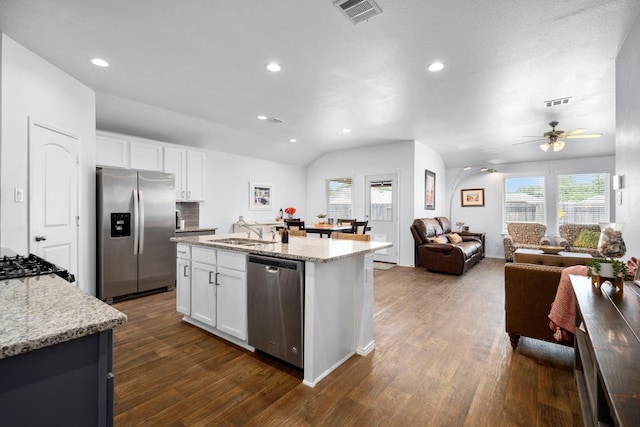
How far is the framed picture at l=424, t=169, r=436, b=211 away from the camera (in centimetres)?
683

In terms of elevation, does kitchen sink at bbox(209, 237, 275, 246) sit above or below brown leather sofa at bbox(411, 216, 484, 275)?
above

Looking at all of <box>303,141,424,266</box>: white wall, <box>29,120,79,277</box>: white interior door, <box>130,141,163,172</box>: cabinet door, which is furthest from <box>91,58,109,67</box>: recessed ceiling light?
<box>303,141,424,266</box>: white wall

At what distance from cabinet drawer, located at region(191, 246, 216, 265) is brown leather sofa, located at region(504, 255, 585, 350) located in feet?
8.61

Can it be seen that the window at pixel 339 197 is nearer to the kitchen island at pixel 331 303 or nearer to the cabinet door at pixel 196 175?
the cabinet door at pixel 196 175

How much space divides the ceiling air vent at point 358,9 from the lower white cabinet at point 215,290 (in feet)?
6.66

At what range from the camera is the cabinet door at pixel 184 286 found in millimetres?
3146

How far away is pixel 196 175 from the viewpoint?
548 centimetres

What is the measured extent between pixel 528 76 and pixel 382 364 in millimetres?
3255

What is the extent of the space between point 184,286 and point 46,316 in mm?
2368

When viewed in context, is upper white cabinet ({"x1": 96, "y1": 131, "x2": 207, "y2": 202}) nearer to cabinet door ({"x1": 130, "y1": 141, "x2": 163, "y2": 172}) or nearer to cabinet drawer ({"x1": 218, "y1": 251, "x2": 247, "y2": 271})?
cabinet door ({"x1": 130, "y1": 141, "x2": 163, "y2": 172})

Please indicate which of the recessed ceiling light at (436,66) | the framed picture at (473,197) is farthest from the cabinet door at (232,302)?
Answer: the framed picture at (473,197)

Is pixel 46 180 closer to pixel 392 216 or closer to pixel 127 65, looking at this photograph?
pixel 127 65

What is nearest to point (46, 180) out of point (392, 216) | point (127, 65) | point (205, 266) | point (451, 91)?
point (127, 65)

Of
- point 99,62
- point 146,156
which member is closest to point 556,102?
point 99,62
